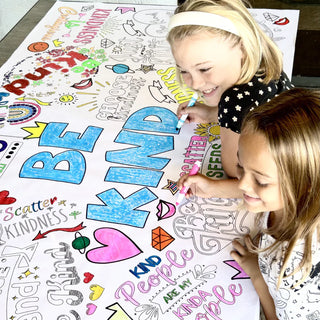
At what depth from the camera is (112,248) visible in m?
0.88

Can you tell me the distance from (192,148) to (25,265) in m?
0.44

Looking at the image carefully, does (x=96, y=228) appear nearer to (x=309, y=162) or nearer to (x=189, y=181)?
(x=189, y=181)

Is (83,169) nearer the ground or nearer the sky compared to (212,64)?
nearer the ground

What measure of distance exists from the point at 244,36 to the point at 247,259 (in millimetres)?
434

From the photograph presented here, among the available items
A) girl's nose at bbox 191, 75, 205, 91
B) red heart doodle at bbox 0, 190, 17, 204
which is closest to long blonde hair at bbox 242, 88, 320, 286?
girl's nose at bbox 191, 75, 205, 91

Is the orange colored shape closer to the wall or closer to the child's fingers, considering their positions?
the child's fingers

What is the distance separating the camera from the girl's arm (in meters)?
0.81

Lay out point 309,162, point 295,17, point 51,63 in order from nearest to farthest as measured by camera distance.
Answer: point 309,162
point 51,63
point 295,17

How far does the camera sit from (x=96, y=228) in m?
0.92

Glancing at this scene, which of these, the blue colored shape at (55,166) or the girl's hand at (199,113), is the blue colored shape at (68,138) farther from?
the girl's hand at (199,113)

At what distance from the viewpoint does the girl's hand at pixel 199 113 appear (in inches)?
45.2

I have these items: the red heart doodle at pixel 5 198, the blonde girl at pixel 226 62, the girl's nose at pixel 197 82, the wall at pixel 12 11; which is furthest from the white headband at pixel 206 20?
the wall at pixel 12 11

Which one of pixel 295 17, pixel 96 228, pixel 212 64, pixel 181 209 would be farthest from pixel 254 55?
pixel 295 17

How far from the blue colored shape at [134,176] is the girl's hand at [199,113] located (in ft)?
0.64
